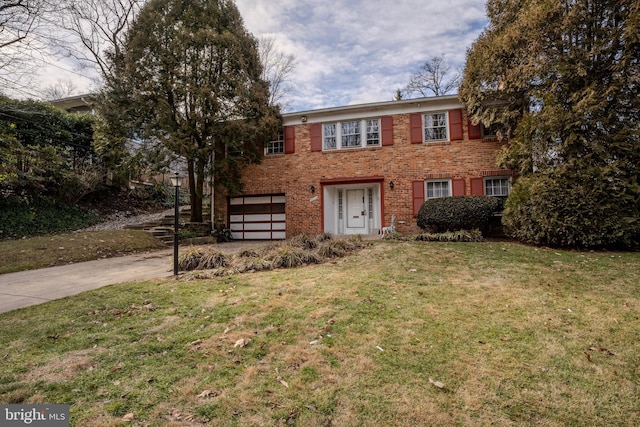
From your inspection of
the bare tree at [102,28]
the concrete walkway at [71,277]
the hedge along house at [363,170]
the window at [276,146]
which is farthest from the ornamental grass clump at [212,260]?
the bare tree at [102,28]

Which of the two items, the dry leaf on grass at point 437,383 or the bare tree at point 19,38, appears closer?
the dry leaf on grass at point 437,383

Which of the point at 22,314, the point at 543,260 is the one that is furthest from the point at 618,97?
the point at 22,314

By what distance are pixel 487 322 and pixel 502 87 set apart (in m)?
8.68

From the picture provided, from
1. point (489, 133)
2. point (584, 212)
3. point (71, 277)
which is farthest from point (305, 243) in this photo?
point (489, 133)

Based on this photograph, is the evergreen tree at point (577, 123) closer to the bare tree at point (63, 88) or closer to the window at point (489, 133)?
the window at point (489, 133)

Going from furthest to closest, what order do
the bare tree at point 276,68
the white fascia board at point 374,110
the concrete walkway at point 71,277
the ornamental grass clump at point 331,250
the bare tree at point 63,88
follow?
the bare tree at point 276,68, the bare tree at point 63,88, the white fascia board at point 374,110, the ornamental grass clump at point 331,250, the concrete walkway at point 71,277

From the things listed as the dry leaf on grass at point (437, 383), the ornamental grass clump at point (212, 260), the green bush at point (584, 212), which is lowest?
the dry leaf on grass at point (437, 383)

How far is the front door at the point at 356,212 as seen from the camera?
43.5 feet

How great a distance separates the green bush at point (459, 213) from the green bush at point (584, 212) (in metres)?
1.42

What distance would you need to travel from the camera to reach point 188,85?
11.4 m

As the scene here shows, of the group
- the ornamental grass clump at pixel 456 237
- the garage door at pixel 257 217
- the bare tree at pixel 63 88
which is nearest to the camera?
the ornamental grass clump at pixel 456 237

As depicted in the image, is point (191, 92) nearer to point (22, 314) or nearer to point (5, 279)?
point (5, 279)

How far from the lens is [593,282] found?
16.2ft

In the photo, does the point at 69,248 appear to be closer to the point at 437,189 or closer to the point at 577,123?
the point at 437,189
